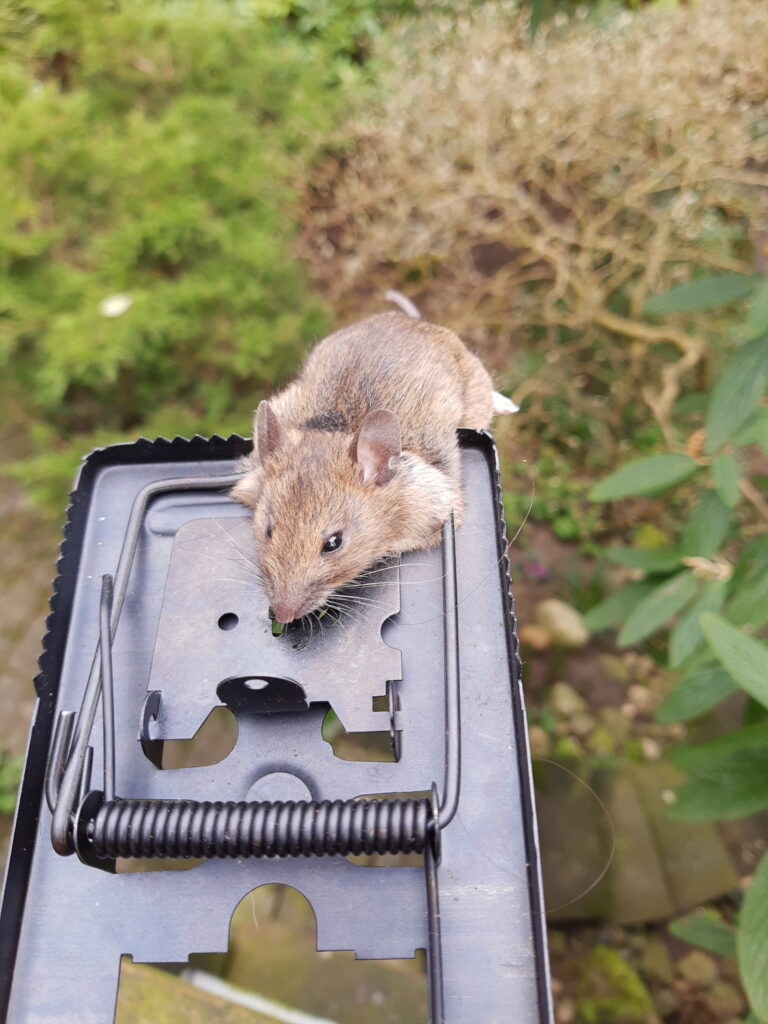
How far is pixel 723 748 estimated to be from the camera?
1.75 meters

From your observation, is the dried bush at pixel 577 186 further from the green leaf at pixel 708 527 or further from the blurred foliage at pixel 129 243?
the green leaf at pixel 708 527

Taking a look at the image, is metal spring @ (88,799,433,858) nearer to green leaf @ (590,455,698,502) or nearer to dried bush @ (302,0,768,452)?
green leaf @ (590,455,698,502)

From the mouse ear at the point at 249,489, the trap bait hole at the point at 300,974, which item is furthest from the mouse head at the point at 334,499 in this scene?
the trap bait hole at the point at 300,974

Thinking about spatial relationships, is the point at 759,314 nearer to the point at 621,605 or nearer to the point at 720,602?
the point at 720,602

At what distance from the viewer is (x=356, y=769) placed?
1.13m

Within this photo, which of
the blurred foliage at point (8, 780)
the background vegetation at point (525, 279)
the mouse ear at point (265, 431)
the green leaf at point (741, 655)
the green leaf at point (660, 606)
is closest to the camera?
the green leaf at point (741, 655)

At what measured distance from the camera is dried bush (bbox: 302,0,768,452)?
374cm

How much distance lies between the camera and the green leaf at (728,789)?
5.37 feet

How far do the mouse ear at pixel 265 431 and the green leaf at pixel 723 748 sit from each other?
1291 mm

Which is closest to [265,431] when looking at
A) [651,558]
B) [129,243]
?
[651,558]

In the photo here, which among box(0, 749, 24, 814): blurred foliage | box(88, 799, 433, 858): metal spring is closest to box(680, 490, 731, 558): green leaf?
box(88, 799, 433, 858): metal spring

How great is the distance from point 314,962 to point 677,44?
4.70m

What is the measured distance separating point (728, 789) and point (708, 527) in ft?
Result: 2.32

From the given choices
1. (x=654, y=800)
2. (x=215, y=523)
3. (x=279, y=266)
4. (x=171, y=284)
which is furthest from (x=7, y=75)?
(x=654, y=800)
